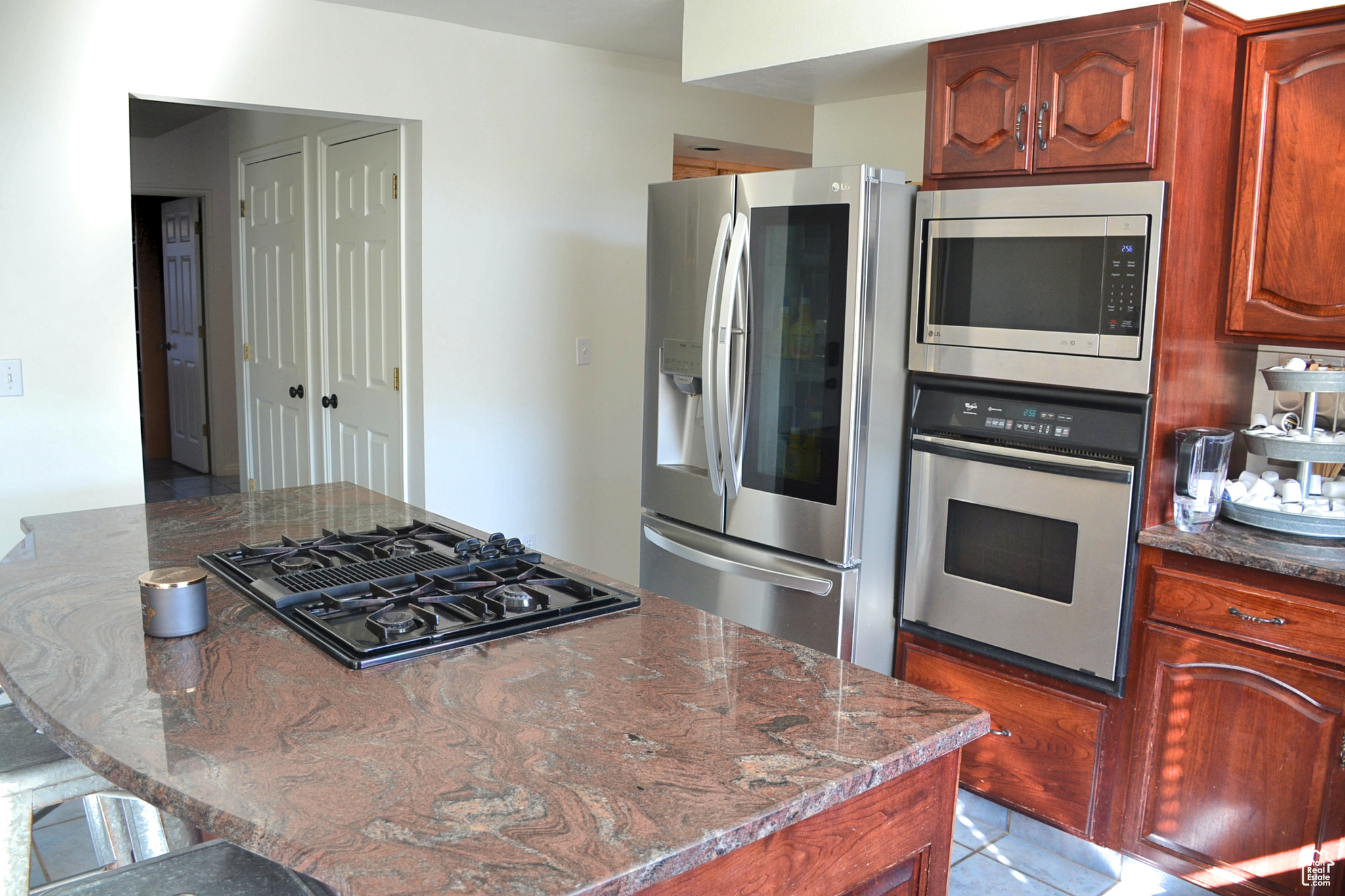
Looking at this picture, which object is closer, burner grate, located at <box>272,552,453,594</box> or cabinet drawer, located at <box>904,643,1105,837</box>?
burner grate, located at <box>272,552,453,594</box>

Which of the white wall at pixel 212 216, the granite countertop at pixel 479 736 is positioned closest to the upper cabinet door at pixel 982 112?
the granite countertop at pixel 479 736

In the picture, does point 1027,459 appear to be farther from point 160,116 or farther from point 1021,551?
point 160,116

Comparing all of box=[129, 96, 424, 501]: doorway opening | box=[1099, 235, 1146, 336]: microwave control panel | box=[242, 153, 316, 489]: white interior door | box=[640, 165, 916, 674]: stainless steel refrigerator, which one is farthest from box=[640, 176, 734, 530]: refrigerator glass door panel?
box=[242, 153, 316, 489]: white interior door

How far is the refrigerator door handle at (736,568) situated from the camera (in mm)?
2750

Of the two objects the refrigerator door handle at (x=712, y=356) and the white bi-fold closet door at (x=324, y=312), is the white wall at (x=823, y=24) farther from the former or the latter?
the white bi-fold closet door at (x=324, y=312)

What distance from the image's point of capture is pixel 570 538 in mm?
4383

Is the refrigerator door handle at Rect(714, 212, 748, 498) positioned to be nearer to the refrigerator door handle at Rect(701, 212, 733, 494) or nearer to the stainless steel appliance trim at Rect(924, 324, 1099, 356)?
the refrigerator door handle at Rect(701, 212, 733, 494)

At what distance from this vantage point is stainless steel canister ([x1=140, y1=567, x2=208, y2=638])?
157 cm

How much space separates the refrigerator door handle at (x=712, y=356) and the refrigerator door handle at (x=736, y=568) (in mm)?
210

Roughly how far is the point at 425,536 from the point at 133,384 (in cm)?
158

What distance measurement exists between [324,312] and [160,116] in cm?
246

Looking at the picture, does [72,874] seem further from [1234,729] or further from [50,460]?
[1234,729]

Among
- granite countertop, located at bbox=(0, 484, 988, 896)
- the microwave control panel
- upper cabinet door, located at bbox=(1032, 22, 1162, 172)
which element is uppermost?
upper cabinet door, located at bbox=(1032, 22, 1162, 172)

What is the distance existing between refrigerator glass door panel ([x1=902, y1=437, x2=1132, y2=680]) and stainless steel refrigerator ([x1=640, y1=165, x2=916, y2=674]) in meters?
0.12
